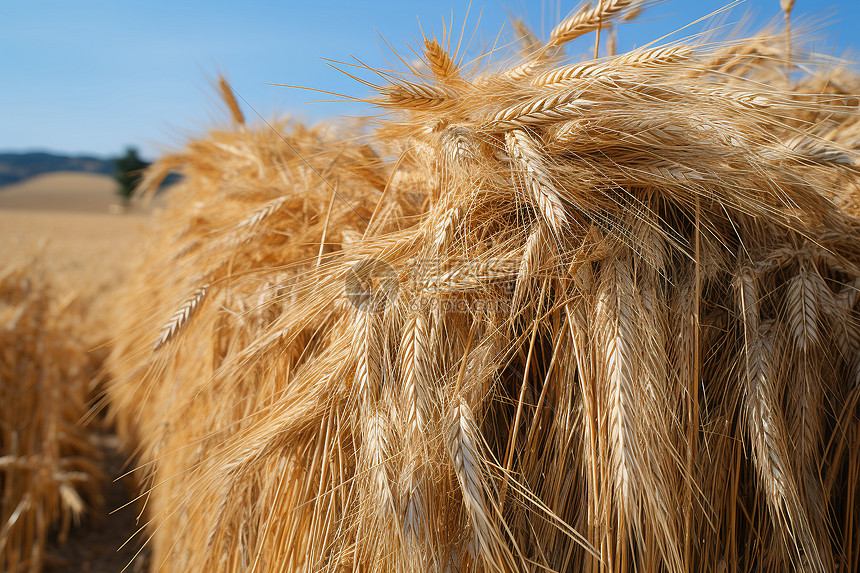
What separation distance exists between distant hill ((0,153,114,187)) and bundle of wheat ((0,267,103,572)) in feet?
303

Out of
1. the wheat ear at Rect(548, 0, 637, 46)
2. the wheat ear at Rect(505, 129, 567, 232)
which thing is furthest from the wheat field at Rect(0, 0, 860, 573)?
the wheat ear at Rect(548, 0, 637, 46)

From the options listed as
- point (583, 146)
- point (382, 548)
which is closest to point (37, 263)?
point (382, 548)

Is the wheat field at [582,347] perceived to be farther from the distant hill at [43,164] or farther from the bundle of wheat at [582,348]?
the distant hill at [43,164]

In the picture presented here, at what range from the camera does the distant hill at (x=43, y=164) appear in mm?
82625

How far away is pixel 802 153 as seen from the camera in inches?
39.4

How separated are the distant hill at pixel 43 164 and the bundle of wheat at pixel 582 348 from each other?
95155 mm

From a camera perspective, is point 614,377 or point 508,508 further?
point 508,508

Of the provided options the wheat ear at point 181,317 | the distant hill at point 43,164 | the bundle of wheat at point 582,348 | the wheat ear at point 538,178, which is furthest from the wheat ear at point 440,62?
the distant hill at point 43,164

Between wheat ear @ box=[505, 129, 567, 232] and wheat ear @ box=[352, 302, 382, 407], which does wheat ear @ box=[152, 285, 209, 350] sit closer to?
wheat ear @ box=[352, 302, 382, 407]

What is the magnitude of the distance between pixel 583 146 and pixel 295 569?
1044 millimetres

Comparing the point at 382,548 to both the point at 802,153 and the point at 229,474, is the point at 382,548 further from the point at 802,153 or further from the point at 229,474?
the point at 802,153

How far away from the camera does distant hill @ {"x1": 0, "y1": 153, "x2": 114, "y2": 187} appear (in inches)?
3253

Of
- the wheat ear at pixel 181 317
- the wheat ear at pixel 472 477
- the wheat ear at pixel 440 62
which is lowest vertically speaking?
the wheat ear at pixel 472 477

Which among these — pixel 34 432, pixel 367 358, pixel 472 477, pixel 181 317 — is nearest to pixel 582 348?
pixel 472 477
